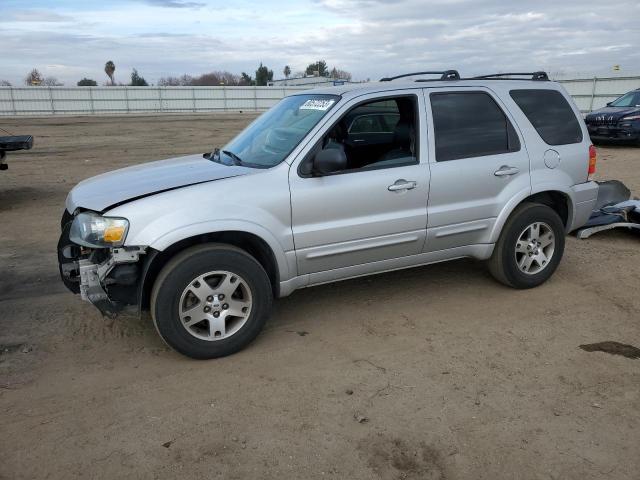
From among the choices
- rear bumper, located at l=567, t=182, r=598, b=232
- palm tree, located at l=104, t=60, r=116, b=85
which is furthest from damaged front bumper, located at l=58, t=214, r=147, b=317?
palm tree, located at l=104, t=60, r=116, b=85

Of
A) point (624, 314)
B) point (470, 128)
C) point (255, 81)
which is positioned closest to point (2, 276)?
point (470, 128)

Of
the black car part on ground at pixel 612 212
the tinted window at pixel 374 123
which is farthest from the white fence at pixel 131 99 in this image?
the tinted window at pixel 374 123

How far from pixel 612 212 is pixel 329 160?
4724 mm

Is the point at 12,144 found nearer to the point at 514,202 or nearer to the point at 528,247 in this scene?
the point at 514,202

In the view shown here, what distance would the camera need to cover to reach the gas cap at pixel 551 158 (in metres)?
4.89

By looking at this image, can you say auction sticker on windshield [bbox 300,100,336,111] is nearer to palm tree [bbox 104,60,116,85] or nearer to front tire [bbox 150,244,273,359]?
front tire [bbox 150,244,273,359]

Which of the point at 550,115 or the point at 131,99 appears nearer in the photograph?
the point at 550,115

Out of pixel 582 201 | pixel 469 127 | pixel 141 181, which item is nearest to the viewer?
pixel 141 181

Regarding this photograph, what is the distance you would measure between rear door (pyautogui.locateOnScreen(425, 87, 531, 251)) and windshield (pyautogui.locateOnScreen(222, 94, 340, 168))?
0.97m

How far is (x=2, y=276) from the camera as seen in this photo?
5.54m

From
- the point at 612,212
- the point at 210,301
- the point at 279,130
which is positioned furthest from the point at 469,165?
the point at 612,212

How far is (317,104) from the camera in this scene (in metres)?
4.41

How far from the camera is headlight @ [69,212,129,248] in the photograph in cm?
354

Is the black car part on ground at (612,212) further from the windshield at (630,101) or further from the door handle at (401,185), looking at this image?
the windshield at (630,101)
